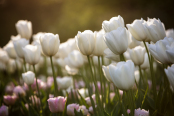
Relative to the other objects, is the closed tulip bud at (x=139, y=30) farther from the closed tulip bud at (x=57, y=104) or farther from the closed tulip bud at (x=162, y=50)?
the closed tulip bud at (x=57, y=104)

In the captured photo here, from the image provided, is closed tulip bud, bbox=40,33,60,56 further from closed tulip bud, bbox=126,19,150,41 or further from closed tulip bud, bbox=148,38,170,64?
closed tulip bud, bbox=148,38,170,64

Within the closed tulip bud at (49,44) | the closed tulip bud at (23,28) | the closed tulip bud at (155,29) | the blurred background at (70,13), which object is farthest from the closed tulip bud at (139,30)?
the blurred background at (70,13)

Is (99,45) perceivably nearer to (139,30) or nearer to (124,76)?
(139,30)

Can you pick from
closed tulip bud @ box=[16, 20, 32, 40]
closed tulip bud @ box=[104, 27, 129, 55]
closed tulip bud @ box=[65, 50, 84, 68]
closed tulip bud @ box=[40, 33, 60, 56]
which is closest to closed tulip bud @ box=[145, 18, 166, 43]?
closed tulip bud @ box=[104, 27, 129, 55]

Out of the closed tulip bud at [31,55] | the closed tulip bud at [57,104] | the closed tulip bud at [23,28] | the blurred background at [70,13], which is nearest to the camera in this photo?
the closed tulip bud at [57,104]

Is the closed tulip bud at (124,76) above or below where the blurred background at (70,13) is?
below

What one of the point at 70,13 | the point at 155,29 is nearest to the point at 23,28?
the point at 155,29

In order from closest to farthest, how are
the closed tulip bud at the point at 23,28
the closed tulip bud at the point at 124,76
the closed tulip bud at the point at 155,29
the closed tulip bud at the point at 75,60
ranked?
the closed tulip bud at the point at 124,76, the closed tulip bud at the point at 155,29, the closed tulip bud at the point at 75,60, the closed tulip bud at the point at 23,28

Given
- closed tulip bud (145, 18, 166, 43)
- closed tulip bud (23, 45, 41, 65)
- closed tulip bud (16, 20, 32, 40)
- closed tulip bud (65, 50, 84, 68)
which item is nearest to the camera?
closed tulip bud (145, 18, 166, 43)
